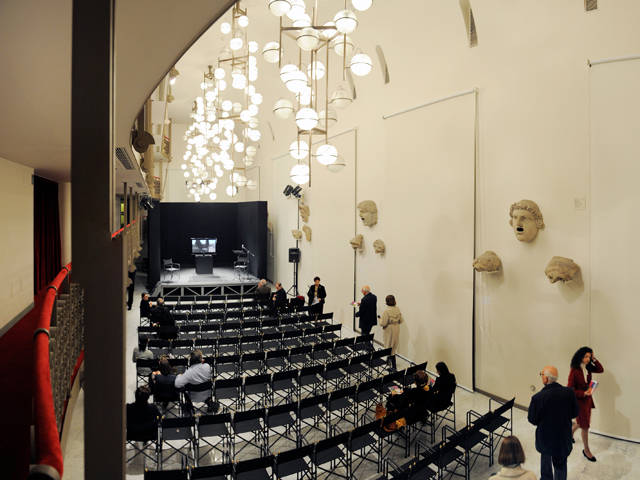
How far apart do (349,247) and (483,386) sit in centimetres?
520

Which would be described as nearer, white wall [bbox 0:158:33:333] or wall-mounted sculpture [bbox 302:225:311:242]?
white wall [bbox 0:158:33:333]

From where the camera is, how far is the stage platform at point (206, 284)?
1598 centimetres

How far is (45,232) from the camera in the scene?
8.52 meters

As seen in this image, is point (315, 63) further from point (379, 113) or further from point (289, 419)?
point (379, 113)

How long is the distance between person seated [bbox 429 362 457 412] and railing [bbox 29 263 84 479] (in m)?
4.28

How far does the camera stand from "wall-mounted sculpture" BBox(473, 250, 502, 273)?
662 cm

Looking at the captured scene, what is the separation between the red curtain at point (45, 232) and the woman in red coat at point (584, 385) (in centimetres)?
908

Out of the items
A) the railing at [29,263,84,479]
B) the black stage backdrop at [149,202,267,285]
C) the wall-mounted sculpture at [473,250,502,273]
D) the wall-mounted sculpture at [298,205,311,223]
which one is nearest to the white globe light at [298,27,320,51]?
the railing at [29,263,84,479]

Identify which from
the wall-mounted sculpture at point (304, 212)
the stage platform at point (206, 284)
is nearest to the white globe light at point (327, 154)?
the wall-mounted sculpture at point (304, 212)

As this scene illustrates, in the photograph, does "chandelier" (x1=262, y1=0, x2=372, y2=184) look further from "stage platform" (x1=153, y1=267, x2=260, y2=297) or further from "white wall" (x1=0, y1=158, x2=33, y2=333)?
"stage platform" (x1=153, y1=267, x2=260, y2=297)

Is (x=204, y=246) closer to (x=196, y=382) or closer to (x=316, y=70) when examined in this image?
(x=196, y=382)

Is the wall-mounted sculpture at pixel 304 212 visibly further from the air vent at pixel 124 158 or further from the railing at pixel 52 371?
the railing at pixel 52 371

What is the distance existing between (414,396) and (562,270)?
2715 mm

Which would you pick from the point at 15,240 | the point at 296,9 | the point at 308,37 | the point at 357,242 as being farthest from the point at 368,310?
the point at 15,240
